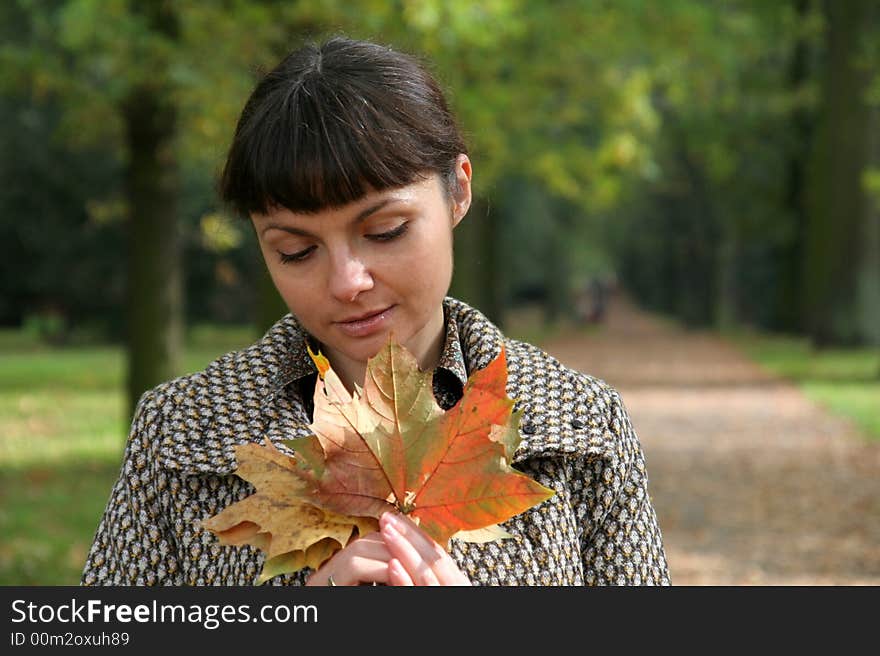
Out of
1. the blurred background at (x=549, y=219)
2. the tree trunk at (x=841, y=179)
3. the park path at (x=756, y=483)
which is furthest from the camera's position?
the tree trunk at (x=841, y=179)

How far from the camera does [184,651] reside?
6.19 feet

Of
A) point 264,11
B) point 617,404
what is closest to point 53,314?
point 264,11

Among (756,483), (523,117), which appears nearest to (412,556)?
(756,483)

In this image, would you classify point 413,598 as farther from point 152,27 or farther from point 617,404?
point 152,27

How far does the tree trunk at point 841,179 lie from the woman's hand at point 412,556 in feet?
70.4

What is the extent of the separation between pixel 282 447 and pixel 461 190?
0.54 m

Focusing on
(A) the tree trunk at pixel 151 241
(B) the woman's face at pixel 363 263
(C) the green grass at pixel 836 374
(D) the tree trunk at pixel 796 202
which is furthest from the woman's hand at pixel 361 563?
(D) the tree trunk at pixel 796 202

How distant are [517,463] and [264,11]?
7973mm

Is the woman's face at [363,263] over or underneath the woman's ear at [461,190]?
underneath

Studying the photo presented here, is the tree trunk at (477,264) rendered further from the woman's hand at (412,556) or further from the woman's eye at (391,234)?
the woman's hand at (412,556)

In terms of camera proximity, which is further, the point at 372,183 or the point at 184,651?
the point at 372,183

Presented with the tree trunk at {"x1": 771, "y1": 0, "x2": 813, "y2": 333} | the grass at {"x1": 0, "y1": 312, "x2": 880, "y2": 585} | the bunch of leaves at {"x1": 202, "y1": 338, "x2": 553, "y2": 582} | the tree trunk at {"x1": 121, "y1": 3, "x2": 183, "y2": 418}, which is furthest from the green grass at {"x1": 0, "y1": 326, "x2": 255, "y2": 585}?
the tree trunk at {"x1": 771, "y1": 0, "x2": 813, "y2": 333}

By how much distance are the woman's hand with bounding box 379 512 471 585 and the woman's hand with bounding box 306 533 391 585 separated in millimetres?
12

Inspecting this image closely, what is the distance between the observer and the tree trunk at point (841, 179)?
2234cm
